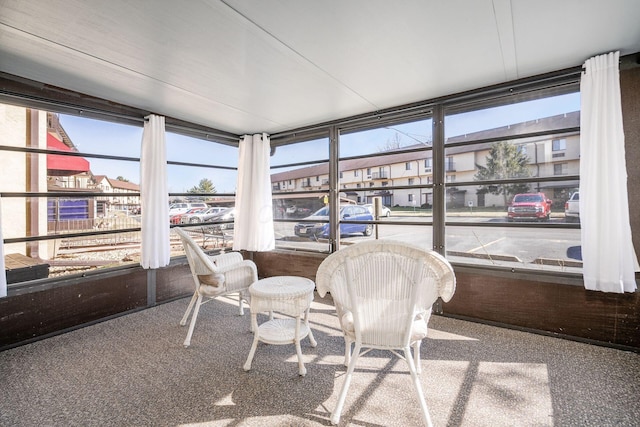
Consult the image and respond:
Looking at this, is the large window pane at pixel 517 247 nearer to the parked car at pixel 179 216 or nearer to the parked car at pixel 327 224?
the parked car at pixel 327 224

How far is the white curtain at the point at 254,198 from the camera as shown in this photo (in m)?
5.06

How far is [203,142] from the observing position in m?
4.97

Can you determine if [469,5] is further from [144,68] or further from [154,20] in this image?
[144,68]

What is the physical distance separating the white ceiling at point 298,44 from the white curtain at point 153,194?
529 millimetres

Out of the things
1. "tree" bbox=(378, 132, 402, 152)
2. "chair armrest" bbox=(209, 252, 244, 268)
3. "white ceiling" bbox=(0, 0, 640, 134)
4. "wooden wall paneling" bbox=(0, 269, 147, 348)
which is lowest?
"wooden wall paneling" bbox=(0, 269, 147, 348)

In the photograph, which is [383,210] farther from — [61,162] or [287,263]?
[61,162]

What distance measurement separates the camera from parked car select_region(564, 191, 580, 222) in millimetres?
2920

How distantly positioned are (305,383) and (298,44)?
2.69 meters

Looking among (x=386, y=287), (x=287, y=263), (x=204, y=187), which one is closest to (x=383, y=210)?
(x=287, y=263)

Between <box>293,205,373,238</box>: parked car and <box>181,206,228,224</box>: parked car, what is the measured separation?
4.73ft

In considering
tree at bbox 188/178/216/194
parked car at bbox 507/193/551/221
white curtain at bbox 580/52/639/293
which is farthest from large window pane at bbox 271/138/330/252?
white curtain at bbox 580/52/639/293

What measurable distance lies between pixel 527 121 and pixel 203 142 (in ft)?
15.1

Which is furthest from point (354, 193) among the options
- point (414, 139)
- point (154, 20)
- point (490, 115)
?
point (154, 20)

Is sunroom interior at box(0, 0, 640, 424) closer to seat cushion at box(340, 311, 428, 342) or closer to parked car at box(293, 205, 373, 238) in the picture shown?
parked car at box(293, 205, 373, 238)
